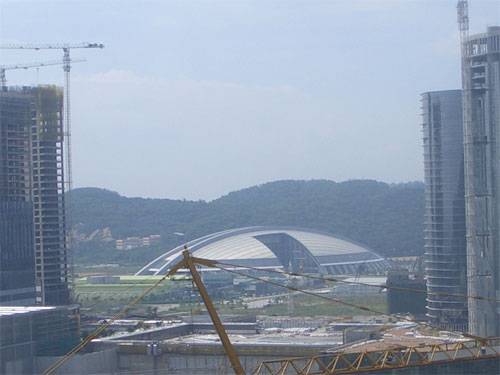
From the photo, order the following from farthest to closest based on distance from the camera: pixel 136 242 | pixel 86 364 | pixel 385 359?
pixel 136 242, pixel 86 364, pixel 385 359

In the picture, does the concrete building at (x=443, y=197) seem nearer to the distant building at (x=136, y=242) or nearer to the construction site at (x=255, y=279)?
the construction site at (x=255, y=279)

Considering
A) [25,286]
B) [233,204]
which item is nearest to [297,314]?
[25,286]

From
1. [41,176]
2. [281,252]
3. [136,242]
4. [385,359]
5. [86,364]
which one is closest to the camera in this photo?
[385,359]

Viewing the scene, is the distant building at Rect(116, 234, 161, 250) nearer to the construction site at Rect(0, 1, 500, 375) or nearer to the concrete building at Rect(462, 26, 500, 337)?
the construction site at Rect(0, 1, 500, 375)

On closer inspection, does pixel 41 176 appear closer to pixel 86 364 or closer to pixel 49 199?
pixel 49 199

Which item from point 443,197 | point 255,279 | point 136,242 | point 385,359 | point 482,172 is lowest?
point 385,359

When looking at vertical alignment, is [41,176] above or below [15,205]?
above

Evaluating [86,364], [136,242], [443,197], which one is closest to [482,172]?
[443,197]
